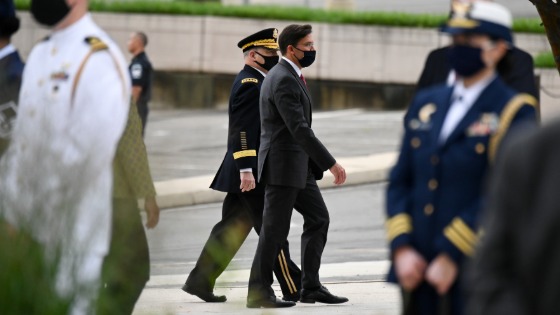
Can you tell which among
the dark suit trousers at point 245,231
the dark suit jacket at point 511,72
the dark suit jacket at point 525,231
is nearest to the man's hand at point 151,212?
the dark suit jacket at point 511,72

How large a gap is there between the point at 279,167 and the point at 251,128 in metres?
0.53

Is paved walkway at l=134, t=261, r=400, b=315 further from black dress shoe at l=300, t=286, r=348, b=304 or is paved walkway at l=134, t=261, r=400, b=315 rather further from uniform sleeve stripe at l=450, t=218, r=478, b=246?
uniform sleeve stripe at l=450, t=218, r=478, b=246

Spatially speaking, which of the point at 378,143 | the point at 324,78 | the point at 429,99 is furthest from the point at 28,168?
the point at 324,78

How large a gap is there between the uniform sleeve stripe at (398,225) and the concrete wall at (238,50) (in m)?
20.5

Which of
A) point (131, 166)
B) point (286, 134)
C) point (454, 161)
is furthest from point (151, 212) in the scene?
point (286, 134)

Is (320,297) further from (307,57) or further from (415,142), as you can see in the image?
(415,142)

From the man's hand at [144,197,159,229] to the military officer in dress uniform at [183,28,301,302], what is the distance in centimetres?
383

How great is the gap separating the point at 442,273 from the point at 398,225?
0.93ft

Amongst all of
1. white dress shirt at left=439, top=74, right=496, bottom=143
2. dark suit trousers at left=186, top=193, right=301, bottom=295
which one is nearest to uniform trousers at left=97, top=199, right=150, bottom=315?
white dress shirt at left=439, top=74, right=496, bottom=143

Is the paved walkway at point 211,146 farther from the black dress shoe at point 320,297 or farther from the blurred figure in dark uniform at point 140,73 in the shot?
the black dress shoe at point 320,297

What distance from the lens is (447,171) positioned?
16.5 feet

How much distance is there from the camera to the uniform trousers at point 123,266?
15.8ft

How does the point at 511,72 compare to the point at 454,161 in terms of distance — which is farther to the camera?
the point at 511,72

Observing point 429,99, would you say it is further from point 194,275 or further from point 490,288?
point 194,275
